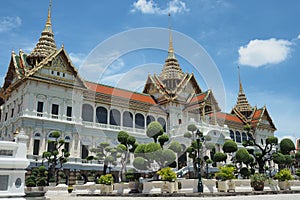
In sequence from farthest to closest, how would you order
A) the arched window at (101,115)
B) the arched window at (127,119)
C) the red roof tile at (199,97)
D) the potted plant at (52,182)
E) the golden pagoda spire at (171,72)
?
the golden pagoda spire at (171,72) → the red roof tile at (199,97) → the arched window at (127,119) → the arched window at (101,115) → the potted plant at (52,182)

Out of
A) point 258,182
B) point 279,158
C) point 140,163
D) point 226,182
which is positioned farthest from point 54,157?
point 279,158

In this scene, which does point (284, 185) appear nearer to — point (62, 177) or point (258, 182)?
point (258, 182)

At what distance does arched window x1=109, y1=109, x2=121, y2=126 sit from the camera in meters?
35.5

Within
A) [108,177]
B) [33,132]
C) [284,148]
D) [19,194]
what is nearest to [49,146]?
[33,132]

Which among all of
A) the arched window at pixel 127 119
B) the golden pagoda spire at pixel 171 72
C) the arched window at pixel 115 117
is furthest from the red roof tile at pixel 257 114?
the arched window at pixel 115 117

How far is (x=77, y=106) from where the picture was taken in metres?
32.2

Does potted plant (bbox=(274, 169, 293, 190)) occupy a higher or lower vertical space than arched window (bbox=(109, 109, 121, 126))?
Result: lower

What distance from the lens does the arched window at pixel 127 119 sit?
36562mm

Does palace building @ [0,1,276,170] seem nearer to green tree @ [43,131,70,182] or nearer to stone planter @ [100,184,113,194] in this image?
green tree @ [43,131,70,182]

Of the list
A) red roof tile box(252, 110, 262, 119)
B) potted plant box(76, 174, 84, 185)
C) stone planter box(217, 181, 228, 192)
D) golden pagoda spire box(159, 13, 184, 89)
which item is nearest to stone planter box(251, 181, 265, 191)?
stone planter box(217, 181, 228, 192)

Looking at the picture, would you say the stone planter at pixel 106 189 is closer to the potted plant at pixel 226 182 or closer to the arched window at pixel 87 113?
the potted plant at pixel 226 182

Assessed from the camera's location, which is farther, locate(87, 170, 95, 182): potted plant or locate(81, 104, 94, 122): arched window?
locate(81, 104, 94, 122): arched window

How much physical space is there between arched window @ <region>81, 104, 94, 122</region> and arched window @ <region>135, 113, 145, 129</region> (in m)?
5.95

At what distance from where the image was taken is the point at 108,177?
70.7ft
